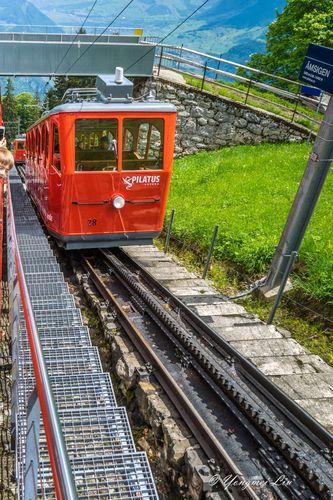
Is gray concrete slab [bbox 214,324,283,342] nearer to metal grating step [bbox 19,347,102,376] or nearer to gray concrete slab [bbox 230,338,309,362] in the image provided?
gray concrete slab [bbox 230,338,309,362]

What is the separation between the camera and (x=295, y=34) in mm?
26500

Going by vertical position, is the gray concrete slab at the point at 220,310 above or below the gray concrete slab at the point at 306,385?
below

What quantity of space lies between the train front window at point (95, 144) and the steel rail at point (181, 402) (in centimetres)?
245

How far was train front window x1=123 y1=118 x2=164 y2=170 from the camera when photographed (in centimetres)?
827

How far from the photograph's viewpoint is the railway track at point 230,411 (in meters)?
3.87

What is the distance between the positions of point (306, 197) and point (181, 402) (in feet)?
11.9

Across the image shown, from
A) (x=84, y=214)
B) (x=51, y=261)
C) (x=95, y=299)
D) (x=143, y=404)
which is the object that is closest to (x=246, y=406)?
(x=143, y=404)

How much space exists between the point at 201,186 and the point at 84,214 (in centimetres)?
631

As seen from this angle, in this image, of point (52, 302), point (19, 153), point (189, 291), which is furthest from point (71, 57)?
point (52, 302)

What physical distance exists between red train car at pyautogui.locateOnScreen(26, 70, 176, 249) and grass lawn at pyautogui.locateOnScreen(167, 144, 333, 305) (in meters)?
1.77

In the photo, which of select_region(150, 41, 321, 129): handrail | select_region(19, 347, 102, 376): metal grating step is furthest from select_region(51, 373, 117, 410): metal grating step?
select_region(150, 41, 321, 129): handrail

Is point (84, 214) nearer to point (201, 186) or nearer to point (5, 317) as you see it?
point (5, 317)

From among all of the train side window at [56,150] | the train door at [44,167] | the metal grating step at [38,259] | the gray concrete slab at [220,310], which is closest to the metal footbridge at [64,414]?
the metal grating step at [38,259]

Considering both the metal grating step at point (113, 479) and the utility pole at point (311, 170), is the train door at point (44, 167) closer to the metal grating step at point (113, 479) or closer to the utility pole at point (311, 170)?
the utility pole at point (311, 170)
